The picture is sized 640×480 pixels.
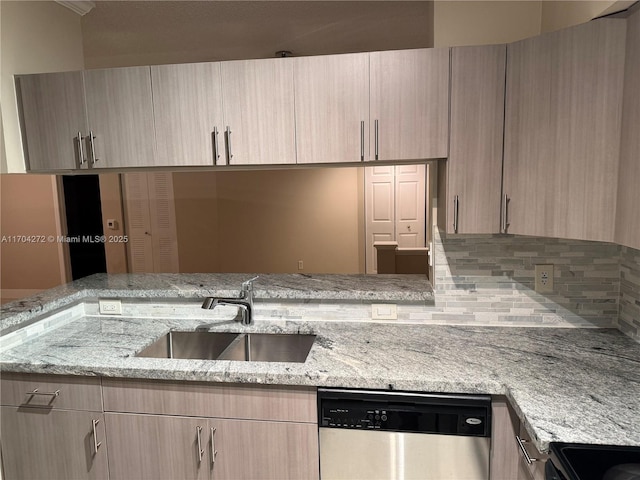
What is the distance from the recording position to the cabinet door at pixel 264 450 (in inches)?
61.2

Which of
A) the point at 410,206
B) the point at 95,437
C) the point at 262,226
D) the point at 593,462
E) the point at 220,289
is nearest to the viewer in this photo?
the point at 593,462

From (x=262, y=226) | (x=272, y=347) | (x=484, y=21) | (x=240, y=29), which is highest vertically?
(x=240, y=29)

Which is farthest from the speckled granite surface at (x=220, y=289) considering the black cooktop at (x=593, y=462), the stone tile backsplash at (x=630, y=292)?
the black cooktop at (x=593, y=462)

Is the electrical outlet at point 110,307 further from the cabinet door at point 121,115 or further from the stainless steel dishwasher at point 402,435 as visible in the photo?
the stainless steel dishwasher at point 402,435

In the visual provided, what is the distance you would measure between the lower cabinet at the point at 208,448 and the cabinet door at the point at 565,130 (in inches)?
48.3

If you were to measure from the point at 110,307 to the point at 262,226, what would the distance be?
1.19 metres

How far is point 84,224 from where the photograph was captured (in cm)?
233

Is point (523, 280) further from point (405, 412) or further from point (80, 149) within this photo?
point (80, 149)

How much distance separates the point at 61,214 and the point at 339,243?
183cm

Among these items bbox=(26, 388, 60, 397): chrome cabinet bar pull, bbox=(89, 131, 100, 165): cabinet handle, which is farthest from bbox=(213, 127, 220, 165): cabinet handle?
bbox=(26, 388, 60, 397): chrome cabinet bar pull

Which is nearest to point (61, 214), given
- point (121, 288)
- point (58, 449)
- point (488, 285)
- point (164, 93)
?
point (121, 288)

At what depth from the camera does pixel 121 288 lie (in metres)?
2.25

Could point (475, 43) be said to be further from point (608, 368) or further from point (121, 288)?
point (121, 288)

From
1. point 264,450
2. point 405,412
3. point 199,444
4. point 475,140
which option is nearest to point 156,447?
point 199,444
